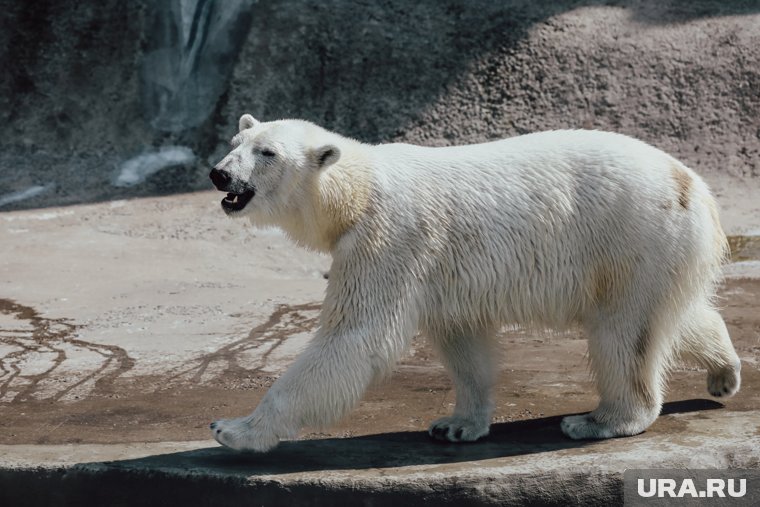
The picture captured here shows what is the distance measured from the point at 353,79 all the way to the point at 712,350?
6.79 meters

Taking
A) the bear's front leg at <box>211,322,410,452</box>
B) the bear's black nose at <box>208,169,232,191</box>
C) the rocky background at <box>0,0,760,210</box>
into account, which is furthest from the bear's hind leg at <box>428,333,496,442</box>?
the rocky background at <box>0,0,760,210</box>

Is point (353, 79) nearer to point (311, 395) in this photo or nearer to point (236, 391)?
point (236, 391)

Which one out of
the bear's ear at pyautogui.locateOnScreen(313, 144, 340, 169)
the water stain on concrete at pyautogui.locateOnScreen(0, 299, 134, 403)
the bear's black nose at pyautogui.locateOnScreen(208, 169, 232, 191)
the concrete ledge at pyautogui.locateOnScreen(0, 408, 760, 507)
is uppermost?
the bear's ear at pyautogui.locateOnScreen(313, 144, 340, 169)

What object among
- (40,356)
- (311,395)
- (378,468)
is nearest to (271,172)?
(311,395)

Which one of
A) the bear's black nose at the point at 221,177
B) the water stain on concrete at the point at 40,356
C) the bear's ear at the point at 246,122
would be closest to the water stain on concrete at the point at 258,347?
the water stain on concrete at the point at 40,356

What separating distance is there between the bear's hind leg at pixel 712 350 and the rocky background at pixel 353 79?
5.68 m

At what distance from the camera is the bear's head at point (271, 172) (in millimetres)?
4219

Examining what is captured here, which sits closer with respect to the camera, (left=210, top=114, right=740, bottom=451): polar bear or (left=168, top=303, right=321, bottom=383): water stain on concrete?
(left=210, top=114, right=740, bottom=451): polar bear

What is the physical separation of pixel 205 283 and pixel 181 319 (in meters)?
0.98

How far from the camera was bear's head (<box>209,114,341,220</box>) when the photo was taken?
4219mm

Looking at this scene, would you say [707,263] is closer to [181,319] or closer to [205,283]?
[181,319]

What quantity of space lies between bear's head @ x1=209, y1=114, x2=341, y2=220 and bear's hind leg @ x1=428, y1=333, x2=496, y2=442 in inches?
34.5

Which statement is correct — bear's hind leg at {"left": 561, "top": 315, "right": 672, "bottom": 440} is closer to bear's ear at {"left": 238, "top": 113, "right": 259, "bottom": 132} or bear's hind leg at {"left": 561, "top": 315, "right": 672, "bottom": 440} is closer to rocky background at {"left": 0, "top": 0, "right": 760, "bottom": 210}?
bear's ear at {"left": 238, "top": 113, "right": 259, "bottom": 132}

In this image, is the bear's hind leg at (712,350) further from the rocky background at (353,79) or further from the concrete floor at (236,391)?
the rocky background at (353,79)
